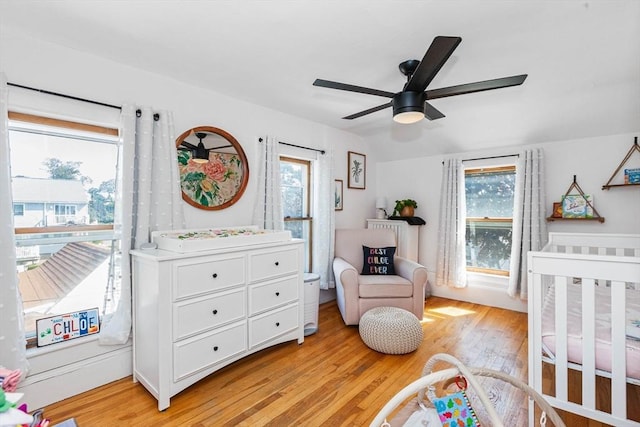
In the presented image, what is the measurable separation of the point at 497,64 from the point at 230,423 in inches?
116

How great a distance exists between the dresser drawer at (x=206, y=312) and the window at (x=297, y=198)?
135 centimetres

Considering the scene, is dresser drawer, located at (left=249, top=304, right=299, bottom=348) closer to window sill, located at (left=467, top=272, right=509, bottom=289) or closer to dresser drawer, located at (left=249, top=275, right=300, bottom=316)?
dresser drawer, located at (left=249, top=275, right=300, bottom=316)

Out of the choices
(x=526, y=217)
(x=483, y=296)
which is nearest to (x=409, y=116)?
(x=526, y=217)

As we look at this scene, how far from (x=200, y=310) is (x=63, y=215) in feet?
3.71

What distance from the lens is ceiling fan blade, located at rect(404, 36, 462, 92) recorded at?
1.38 metres

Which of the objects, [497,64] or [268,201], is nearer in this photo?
[497,64]

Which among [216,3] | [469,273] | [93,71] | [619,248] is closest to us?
[216,3]

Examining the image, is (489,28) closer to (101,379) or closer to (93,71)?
(93,71)

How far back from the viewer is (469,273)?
12.9 ft

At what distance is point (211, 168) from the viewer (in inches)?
107

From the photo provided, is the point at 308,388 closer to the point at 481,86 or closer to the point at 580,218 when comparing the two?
the point at 481,86

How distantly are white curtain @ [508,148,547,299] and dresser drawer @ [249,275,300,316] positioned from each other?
2.53 meters

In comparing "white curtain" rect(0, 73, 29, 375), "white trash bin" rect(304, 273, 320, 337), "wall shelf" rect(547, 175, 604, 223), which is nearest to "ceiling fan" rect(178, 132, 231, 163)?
"white curtain" rect(0, 73, 29, 375)

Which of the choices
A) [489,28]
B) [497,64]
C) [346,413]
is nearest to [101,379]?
[346,413]
